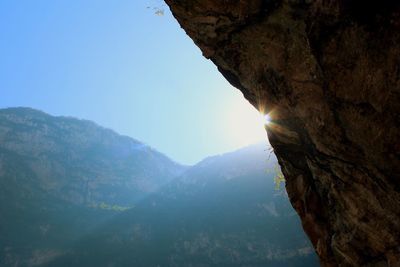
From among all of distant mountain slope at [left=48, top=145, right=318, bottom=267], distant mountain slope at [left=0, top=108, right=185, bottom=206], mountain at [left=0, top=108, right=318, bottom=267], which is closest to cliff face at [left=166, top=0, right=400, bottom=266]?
distant mountain slope at [left=48, top=145, right=318, bottom=267]

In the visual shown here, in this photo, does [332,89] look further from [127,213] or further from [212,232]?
[127,213]

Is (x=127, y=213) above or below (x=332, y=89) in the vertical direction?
above

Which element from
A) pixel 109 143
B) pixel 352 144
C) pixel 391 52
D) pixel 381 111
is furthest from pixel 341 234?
pixel 109 143

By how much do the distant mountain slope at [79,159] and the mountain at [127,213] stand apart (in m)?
0.33

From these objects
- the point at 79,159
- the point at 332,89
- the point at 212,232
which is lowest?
the point at 212,232

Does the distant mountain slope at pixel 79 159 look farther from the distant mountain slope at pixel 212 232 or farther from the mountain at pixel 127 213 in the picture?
the distant mountain slope at pixel 212 232

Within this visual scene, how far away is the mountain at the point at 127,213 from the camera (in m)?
67.6

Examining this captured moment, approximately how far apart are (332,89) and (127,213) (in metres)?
Result: 78.8

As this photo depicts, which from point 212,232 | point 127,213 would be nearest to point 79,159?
point 127,213

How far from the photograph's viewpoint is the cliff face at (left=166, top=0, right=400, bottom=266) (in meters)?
6.45

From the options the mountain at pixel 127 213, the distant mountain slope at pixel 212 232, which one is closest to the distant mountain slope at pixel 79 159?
the mountain at pixel 127 213

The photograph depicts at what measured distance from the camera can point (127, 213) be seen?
269 feet

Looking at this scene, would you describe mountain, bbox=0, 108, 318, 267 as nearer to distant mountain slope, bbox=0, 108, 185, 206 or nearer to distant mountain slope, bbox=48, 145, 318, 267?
distant mountain slope, bbox=48, 145, 318, 267

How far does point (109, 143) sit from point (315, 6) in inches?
4819
